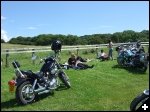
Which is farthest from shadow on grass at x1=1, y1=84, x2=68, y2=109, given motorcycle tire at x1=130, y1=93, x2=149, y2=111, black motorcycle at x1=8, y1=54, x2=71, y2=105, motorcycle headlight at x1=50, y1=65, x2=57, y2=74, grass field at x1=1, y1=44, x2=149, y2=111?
motorcycle tire at x1=130, y1=93, x2=149, y2=111

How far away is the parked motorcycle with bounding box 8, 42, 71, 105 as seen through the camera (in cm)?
610

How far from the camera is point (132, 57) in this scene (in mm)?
12133

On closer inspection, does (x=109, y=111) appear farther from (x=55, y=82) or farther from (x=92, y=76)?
(x=92, y=76)

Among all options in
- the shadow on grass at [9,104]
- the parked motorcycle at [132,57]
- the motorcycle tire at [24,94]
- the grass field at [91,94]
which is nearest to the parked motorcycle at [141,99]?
the grass field at [91,94]

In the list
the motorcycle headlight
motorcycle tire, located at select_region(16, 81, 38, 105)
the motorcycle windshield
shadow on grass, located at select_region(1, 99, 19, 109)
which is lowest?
shadow on grass, located at select_region(1, 99, 19, 109)

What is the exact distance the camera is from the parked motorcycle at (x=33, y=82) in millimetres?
6098

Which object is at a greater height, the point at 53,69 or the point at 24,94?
the point at 53,69

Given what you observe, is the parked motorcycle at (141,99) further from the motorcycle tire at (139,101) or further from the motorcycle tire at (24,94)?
the motorcycle tire at (24,94)

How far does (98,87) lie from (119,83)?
106 centimetres

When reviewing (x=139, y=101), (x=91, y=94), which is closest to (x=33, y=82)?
(x=91, y=94)

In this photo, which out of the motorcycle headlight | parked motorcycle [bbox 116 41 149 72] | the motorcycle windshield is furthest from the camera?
parked motorcycle [bbox 116 41 149 72]

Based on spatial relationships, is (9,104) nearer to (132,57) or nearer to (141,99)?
(141,99)

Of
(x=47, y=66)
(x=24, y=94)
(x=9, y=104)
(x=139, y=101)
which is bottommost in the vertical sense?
(x=9, y=104)

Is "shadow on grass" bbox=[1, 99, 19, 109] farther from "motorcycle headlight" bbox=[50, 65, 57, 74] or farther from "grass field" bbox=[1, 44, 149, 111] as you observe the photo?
"motorcycle headlight" bbox=[50, 65, 57, 74]
